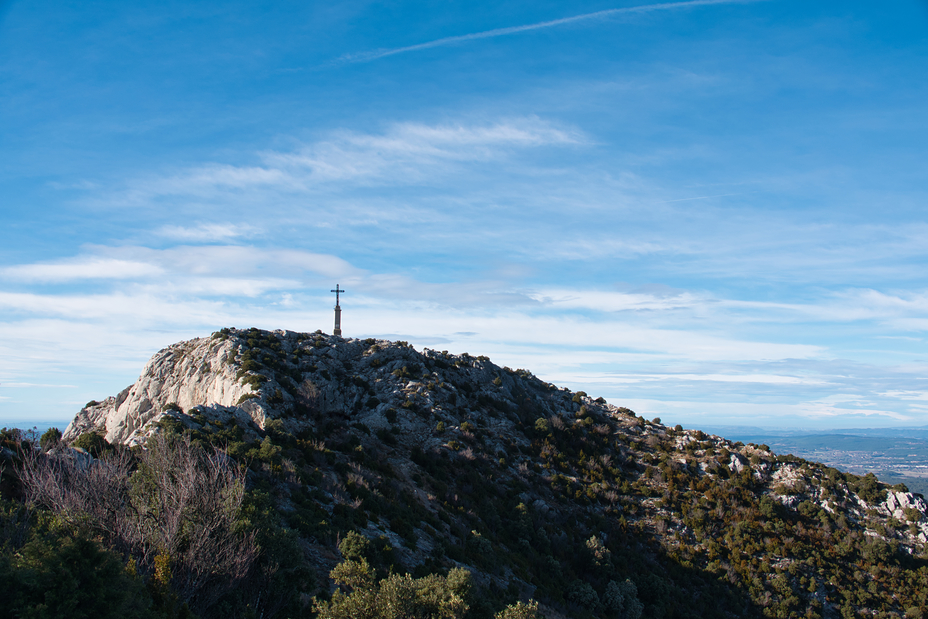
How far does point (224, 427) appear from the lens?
2955 cm

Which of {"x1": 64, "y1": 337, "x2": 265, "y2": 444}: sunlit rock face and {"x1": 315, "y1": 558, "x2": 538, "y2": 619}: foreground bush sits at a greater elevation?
{"x1": 64, "y1": 337, "x2": 265, "y2": 444}: sunlit rock face

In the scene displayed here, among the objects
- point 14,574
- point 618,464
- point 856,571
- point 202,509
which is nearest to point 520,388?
point 618,464

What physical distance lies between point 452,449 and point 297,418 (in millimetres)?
12043

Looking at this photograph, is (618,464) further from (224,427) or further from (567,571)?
(224,427)

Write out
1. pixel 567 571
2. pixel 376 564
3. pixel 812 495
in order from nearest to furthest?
pixel 376 564
pixel 567 571
pixel 812 495

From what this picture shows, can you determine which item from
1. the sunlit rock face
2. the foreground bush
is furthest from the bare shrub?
the sunlit rock face

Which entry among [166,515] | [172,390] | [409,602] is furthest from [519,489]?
[172,390]

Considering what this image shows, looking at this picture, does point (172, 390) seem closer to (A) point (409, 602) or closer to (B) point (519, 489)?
(B) point (519, 489)

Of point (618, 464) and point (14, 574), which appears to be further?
point (618, 464)

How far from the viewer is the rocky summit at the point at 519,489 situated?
26266 mm

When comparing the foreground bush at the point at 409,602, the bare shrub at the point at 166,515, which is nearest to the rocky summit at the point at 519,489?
the bare shrub at the point at 166,515

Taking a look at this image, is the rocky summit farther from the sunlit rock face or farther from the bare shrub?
the bare shrub

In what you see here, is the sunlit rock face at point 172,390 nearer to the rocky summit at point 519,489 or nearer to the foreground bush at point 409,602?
the rocky summit at point 519,489

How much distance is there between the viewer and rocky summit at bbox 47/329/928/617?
1034 inches
